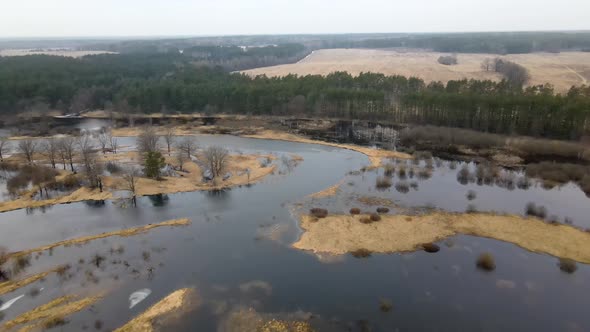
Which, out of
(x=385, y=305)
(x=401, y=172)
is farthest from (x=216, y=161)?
(x=385, y=305)

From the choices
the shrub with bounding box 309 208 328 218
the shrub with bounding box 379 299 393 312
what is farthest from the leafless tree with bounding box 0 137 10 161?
the shrub with bounding box 379 299 393 312

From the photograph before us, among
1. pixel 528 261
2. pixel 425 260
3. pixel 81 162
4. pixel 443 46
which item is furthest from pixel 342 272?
pixel 443 46

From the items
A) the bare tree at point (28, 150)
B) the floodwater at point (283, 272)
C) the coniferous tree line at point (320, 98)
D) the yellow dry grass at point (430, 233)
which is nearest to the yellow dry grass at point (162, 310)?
the floodwater at point (283, 272)

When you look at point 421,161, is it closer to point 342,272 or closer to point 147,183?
point 342,272

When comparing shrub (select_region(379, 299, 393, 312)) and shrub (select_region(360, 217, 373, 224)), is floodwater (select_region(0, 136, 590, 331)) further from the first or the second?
shrub (select_region(360, 217, 373, 224))

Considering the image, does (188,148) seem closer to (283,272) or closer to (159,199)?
(159,199)

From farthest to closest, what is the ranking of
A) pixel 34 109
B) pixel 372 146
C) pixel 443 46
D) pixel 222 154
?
pixel 443 46 → pixel 34 109 → pixel 372 146 → pixel 222 154
